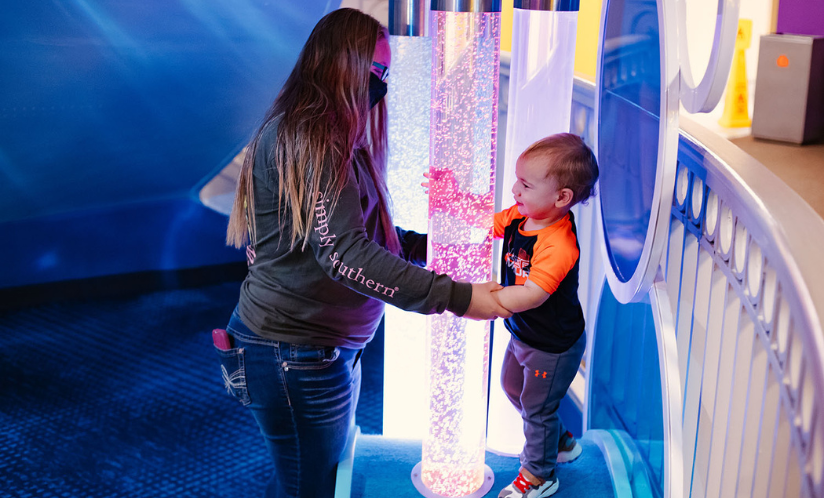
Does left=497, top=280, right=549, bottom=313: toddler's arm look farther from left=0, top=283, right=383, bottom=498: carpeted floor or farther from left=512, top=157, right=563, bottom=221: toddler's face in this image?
left=0, top=283, right=383, bottom=498: carpeted floor

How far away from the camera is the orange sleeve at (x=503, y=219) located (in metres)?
1.36

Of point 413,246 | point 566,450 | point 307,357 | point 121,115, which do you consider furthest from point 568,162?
point 121,115

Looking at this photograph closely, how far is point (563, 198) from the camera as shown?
48.2 inches

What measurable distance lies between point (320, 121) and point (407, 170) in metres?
0.46

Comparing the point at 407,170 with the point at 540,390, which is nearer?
the point at 540,390

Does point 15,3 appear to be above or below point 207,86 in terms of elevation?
above

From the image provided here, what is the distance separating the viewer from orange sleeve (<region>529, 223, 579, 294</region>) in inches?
47.9

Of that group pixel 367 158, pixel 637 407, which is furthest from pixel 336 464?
pixel 637 407

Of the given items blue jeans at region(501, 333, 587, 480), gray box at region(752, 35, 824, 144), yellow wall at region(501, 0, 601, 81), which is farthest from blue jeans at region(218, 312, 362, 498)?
yellow wall at region(501, 0, 601, 81)

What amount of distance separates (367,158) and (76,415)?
175 cm

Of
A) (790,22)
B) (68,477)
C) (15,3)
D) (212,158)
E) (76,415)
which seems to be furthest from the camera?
(212,158)

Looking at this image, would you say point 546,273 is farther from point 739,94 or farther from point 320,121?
point 739,94

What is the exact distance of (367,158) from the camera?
1.32 m

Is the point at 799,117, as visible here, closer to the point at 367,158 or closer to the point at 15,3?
the point at 367,158
